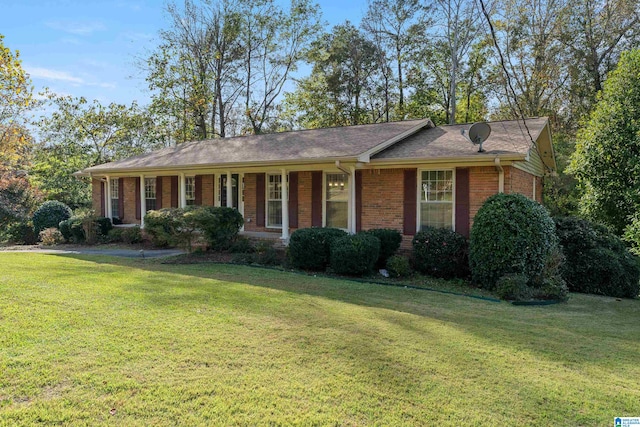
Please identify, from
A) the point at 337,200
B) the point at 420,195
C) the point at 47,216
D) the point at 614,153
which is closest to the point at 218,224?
the point at 337,200

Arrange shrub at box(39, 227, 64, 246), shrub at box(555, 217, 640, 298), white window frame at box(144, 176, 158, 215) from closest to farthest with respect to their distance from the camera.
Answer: shrub at box(555, 217, 640, 298) → shrub at box(39, 227, 64, 246) → white window frame at box(144, 176, 158, 215)

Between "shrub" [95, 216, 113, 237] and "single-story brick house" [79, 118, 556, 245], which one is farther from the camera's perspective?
Answer: "shrub" [95, 216, 113, 237]

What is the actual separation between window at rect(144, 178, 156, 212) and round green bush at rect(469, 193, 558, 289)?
12962 mm

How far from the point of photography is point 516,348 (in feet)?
15.3

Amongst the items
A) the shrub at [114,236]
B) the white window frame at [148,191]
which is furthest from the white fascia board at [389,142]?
the shrub at [114,236]

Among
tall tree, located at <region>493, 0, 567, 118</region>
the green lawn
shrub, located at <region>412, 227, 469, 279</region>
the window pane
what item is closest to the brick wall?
the window pane

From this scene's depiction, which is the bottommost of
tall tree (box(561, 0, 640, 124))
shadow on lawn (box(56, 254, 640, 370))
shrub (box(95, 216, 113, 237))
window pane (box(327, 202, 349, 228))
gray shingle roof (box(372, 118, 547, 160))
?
shadow on lawn (box(56, 254, 640, 370))

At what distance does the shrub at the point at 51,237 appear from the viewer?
52.2 ft

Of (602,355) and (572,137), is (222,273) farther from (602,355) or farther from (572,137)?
(572,137)

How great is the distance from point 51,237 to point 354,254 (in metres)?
13.0

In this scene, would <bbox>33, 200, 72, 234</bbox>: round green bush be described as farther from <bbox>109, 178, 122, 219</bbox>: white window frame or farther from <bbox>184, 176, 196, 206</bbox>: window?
<bbox>184, 176, 196, 206</bbox>: window

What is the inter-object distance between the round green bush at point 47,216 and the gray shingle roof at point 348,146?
231 centimetres

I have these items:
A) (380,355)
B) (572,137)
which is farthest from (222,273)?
(572,137)

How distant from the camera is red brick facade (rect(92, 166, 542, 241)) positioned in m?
10.3
